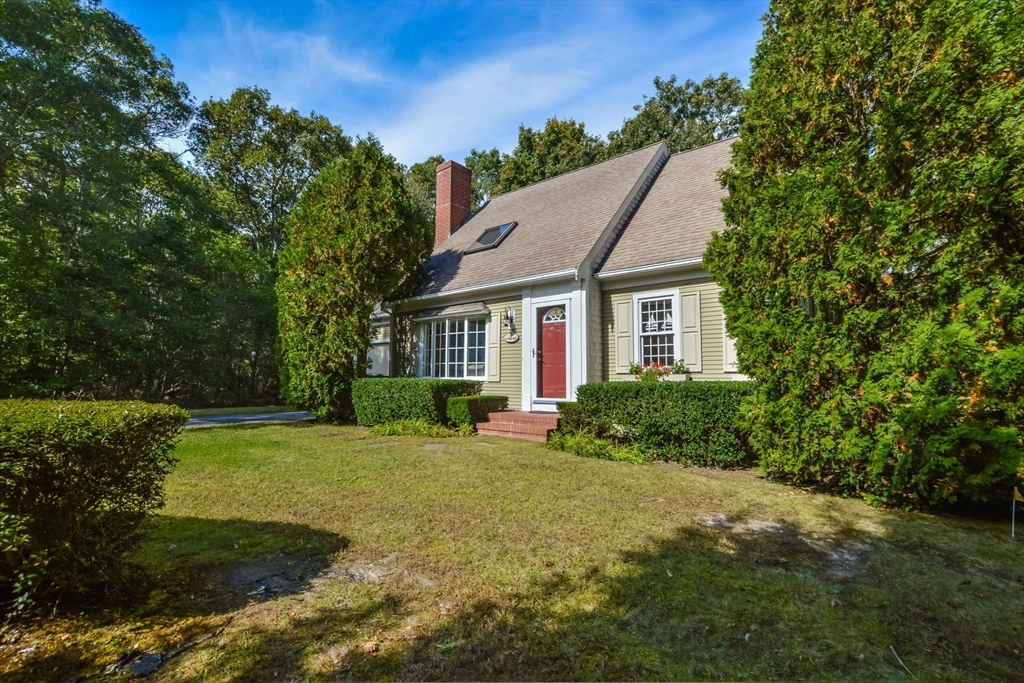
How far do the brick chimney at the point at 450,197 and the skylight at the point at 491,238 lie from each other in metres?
2.69

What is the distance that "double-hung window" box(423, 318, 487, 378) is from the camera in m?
12.4

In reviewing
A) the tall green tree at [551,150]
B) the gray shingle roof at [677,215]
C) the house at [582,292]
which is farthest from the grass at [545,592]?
the tall green tree at [551,150]

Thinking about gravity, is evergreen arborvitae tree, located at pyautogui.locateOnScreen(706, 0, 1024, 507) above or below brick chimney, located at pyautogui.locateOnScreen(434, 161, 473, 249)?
below

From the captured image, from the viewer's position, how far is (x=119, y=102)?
14758mm

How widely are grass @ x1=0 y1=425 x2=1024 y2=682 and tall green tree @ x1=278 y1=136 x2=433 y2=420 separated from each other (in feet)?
21.0

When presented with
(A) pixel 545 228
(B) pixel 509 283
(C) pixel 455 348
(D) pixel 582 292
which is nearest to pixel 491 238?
(A) pixel 545 228

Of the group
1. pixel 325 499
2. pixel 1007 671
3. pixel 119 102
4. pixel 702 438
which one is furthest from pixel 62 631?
pixel 119 102

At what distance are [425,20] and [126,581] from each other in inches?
381

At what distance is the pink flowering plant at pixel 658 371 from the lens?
9180mm

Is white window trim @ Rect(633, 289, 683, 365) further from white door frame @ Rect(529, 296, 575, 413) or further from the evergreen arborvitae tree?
the evergreen arborvitae tree

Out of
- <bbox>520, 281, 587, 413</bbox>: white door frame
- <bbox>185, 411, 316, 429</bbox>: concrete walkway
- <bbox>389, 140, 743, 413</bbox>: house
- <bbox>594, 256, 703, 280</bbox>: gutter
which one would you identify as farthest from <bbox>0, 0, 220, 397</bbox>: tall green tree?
<bbox>594, 256, 703, 280</bbox>: gutter

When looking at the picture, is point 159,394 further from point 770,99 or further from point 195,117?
point 770,99

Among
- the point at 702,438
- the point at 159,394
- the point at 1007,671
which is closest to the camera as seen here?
the point at 1007,671

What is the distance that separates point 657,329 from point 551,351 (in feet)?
8.00
